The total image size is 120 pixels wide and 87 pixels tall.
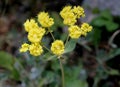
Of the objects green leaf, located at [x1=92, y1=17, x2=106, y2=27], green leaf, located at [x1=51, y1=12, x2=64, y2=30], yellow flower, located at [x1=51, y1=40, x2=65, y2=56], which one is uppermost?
green leaf, located at [x1=51, y1=12, x2=64, y2=30]

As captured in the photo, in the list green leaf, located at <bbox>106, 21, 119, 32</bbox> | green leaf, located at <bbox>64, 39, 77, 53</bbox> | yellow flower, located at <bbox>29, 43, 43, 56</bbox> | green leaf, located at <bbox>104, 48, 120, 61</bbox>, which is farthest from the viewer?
green leaf, located at <bbox>106, 21, 119, 32</bbox>

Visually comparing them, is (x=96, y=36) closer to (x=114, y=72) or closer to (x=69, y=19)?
(x=114, y=72)

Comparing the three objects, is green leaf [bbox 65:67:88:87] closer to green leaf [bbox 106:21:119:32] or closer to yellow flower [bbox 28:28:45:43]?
green leaf [bbox 106:21:119:32]

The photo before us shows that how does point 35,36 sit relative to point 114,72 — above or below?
below

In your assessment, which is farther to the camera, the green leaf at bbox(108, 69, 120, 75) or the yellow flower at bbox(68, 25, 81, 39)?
the green leaf at bbox(108, 69, 120, 75)

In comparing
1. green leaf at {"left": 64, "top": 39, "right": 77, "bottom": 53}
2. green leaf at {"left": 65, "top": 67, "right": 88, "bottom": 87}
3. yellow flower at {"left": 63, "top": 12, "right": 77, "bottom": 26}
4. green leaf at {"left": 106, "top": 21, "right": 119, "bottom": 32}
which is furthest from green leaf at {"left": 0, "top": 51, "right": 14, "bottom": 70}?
yellow flower at {"left": 63, "top": 12, "right": 77, "bottom": 26}

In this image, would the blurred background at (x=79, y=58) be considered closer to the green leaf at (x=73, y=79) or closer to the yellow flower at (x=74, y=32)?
the green leaf at (x=73, y=79)

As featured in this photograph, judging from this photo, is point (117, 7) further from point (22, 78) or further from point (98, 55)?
point (22, 78)

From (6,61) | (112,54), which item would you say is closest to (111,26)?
(112,54)
